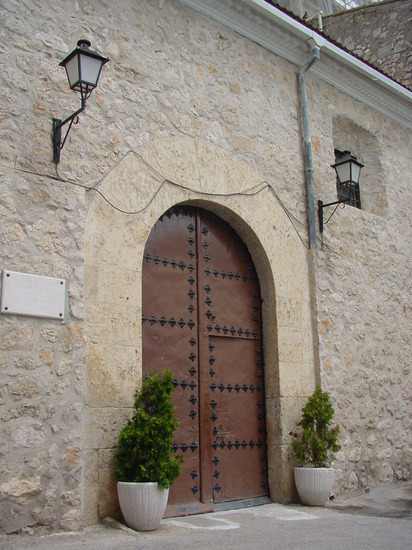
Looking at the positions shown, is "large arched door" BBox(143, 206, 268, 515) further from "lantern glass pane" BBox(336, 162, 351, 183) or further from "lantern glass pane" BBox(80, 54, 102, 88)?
"lantern glass pane" BBox(80, 54, 102, 88)

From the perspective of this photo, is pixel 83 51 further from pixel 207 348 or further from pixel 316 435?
pixel 316 435

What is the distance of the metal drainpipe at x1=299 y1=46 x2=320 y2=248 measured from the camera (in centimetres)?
735

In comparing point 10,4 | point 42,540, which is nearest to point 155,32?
point 10,4

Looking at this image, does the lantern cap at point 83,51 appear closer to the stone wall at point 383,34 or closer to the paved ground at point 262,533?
the paved ground at point 262,533

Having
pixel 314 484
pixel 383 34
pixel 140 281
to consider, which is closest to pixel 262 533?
pixel 314 484

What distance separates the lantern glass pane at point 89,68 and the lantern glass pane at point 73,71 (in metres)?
0.05

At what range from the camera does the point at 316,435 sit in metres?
6.33

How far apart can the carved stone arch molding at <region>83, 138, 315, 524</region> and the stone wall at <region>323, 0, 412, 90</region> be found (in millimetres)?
5485

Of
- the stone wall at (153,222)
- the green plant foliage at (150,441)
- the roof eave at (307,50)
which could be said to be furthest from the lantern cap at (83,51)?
the green plant foliage at (150,441)

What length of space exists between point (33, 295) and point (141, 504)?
1.77 m

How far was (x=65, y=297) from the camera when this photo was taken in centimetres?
507

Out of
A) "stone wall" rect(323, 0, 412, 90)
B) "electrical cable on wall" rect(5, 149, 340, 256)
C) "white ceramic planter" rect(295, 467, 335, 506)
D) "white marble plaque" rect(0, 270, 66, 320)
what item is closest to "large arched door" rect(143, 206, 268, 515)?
"electrical cable on wall" rect(5, 149, 340, 256)

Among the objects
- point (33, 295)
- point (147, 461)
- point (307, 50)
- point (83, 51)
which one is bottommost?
point (147, 461)

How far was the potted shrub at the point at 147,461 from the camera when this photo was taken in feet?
15.7
